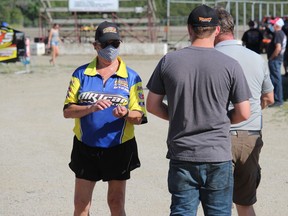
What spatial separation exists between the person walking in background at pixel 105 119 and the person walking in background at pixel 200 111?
2.32ft

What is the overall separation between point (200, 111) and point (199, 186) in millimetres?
477

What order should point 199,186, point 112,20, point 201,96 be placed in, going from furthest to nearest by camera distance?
1. point 112,20
2. point 199,186
3. point 201,96

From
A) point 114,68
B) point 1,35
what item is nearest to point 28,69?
point 1,35

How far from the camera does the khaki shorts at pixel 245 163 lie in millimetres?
4816

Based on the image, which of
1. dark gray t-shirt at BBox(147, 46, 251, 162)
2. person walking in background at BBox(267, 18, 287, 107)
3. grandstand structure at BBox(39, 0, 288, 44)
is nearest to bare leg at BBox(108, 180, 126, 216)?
dark gray t-shirt at BBox(147, 46, 251, 162)

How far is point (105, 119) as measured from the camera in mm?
4812

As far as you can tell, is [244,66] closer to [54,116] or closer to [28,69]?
[54,116]

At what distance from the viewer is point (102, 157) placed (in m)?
4.87

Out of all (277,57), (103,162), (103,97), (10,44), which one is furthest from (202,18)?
(10,44)

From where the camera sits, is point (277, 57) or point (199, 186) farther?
point (277, 57)

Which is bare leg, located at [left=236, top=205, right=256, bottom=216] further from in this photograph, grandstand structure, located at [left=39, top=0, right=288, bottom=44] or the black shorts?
grandstand structure, located at [left=39, top=0, right=288, bottom=44]

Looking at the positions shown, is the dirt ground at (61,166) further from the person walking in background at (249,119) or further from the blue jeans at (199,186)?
the blue jeans at (199,186)

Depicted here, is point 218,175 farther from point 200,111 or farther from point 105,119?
point 105,119

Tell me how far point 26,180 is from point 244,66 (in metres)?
3.65
